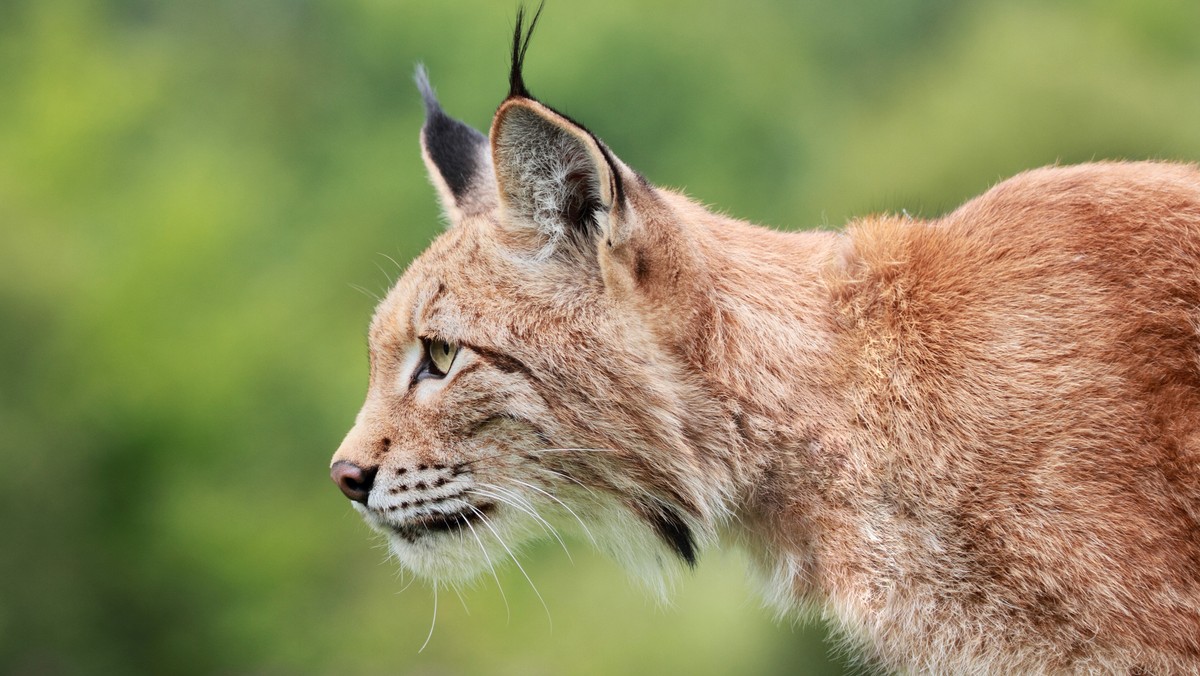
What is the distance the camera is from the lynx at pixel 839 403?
336 cm

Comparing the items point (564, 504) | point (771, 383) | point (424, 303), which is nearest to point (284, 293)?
point (424, 303)

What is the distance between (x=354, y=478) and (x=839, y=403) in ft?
5.04

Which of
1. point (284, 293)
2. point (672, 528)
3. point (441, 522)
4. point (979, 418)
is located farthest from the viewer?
point (284, 293)

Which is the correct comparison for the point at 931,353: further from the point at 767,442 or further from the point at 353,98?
the point at 353,98

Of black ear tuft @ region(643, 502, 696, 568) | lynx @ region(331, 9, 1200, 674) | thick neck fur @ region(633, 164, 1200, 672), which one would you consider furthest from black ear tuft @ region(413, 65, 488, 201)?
black ear tuft @ region(643, 502, 696, 568)

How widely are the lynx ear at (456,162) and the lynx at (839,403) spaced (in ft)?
1.54

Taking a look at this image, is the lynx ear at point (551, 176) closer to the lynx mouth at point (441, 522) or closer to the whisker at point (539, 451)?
the whisker at point (539, 451)

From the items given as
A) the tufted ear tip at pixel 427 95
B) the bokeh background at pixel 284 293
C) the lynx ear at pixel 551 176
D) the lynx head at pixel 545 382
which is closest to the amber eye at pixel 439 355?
the lynx head at pixel 545 382

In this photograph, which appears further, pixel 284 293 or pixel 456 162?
pixel 284 293

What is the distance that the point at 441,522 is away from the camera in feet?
13.3

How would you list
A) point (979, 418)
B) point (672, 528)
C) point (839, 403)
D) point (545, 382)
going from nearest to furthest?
point (979, 418), point (839, 403), point (545, 382), point (672, 528)

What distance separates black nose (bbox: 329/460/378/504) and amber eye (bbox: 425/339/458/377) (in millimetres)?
372

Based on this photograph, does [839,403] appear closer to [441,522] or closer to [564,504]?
[564,504]

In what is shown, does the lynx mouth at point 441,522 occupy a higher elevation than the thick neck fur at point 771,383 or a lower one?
lower
